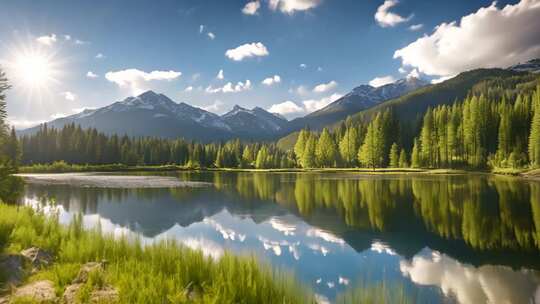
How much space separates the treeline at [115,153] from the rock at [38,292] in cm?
14521

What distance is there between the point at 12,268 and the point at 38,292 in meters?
2.01

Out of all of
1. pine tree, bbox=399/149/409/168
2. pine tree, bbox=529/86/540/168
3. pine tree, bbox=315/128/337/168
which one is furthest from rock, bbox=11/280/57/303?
pine tree, bbox=315/128/337/168

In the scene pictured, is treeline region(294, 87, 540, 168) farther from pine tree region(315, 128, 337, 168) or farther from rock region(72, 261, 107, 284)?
rock region(72, 261, 107, 284)

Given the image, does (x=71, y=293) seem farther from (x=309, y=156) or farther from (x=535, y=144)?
(x=309, y=156)

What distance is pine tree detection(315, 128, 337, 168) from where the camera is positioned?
436ft

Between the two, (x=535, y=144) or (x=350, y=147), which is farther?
(x=350, y=147)

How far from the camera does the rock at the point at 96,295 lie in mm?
6451

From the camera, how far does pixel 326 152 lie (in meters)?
133

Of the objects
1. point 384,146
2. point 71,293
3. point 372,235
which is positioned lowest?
point 372,235

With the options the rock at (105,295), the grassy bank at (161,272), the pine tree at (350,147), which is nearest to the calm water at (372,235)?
the grassy bank at (161,272)

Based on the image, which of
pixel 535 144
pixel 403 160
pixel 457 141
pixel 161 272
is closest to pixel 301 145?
pixel 403 160

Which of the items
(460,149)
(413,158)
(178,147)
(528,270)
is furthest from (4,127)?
(178,147)

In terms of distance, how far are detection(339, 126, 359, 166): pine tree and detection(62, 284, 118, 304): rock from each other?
12861cm

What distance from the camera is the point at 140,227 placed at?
73.0ft
